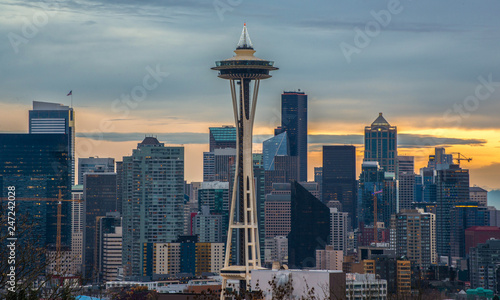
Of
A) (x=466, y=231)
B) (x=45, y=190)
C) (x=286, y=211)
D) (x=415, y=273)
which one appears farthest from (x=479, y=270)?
(x=45, y=190)

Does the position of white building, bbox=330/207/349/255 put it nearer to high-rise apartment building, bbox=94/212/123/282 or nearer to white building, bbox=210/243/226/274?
white building, bbox=210/243/226/274

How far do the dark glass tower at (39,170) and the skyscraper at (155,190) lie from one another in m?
13.9

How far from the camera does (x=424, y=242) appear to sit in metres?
163

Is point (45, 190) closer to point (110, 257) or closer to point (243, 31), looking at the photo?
point (110, 257)

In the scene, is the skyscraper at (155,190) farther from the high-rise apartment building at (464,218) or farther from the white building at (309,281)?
the white building at (309,281)

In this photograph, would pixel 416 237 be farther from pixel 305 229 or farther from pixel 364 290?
pixel 364 290

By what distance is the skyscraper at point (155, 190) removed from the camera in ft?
561

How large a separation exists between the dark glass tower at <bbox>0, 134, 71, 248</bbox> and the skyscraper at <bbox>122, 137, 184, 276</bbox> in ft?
45.5

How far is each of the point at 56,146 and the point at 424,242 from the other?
241ft

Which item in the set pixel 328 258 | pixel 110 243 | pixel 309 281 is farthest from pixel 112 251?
pixel 309 281

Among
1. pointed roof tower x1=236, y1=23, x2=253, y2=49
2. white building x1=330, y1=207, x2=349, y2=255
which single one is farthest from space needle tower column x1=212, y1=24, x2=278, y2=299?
white building x1=330, y1=207, x2=349, y2=255

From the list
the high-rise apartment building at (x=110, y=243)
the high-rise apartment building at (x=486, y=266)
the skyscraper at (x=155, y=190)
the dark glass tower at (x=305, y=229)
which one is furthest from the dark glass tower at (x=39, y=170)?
the high-rise apartment building at (x=486, y=266)

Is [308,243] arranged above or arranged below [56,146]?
below

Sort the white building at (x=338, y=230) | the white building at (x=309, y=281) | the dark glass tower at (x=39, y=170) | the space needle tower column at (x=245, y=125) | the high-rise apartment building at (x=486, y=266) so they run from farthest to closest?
1. the white building at (x=338, y=230)
2. the dark glass tower at (x=39, y=170)
3. the high-rise apartment building at (x=486, y=266)
4. the space needle tower column at (x=245, y=125)
5. the white building at (x=309, y=281)
